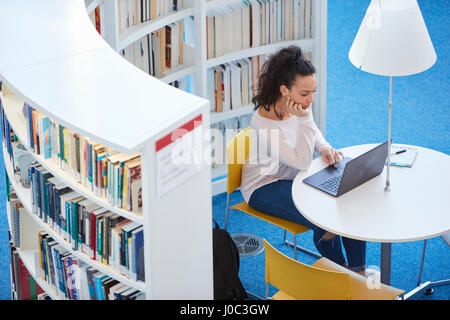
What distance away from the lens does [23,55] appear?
272cm

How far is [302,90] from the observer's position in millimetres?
3637

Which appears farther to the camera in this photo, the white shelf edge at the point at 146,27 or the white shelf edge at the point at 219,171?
the white shelf edge at the point at 219,171

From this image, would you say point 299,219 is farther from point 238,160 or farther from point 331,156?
point 238,160

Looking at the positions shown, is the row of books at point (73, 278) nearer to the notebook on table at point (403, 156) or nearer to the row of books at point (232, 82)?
the notebook on table at point (403, 156)

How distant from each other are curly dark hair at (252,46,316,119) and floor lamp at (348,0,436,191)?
73 centimetres

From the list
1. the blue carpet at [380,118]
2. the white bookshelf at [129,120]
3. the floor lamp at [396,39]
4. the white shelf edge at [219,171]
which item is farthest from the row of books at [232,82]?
the white bookshelf at [129,120]

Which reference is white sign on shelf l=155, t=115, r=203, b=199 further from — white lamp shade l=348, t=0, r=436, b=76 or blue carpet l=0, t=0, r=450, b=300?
blue carpet l=0, t=0, r=450, b=300

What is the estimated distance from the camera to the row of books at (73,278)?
2529 mm

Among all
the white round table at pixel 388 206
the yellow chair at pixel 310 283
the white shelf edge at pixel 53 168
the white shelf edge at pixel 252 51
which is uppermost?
the white shelf edge at pixel 53 168

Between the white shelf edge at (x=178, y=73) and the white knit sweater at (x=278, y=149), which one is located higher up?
the white shelf edge at (x=178, y=73)

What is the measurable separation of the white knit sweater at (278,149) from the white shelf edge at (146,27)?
0.79m
